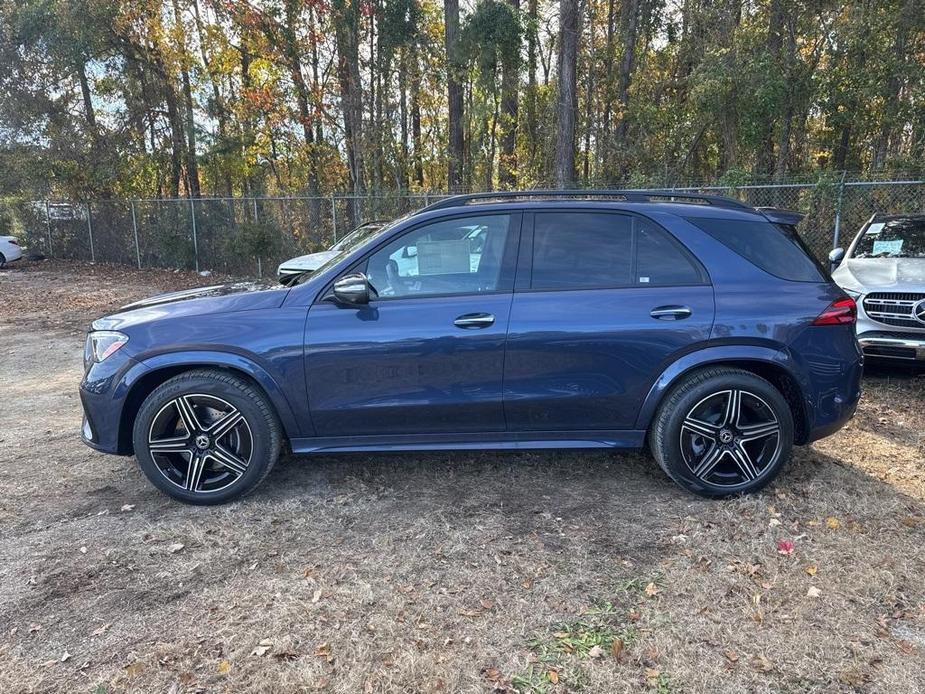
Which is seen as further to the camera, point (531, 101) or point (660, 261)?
point (531, 101)

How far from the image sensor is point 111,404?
11.8ft

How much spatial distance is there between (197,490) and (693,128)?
13953mm

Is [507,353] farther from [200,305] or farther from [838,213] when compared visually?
[838,213]

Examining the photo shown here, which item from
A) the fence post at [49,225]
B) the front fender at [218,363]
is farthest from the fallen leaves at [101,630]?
the fence post at [49,225]

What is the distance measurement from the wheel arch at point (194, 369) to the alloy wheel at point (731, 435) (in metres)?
2.31

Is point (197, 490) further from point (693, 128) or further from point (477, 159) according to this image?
point (477, 159)

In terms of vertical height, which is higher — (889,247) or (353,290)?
(889,247)

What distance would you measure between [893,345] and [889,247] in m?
1.58

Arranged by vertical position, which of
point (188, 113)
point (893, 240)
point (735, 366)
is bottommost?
point (735, 366)

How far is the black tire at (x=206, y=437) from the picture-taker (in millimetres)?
3592

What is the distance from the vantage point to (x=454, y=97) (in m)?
17.8

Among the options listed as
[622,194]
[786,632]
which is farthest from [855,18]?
[786,632]

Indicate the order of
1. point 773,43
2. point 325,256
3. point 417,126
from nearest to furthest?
point 325,256
point 773,43
point 417,126

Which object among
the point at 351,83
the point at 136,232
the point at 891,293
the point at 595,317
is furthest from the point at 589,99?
the point at 595,317
